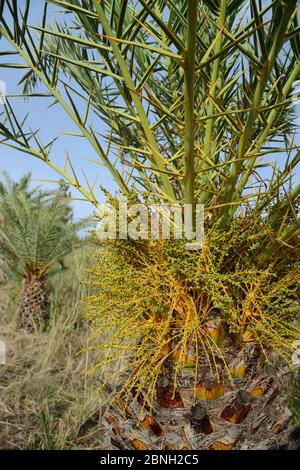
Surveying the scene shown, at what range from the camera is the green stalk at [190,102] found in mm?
578

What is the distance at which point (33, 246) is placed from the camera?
13.6ft

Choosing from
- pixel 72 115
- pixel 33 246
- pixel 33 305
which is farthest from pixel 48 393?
pixel 72 115

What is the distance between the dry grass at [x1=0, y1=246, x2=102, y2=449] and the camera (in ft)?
8.12

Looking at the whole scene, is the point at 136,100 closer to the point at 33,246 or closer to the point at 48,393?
the point at 48,393

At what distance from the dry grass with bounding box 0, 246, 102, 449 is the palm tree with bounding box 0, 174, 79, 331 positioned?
7.6 inches

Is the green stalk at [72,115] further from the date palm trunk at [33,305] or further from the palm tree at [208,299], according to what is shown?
the date palm trunk at [33,305]

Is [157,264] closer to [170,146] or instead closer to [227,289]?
[227,289]

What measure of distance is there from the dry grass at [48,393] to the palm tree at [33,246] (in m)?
0.19

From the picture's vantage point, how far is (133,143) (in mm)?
1372

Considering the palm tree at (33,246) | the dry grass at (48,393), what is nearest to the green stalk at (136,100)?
the dry grass at (48,393)

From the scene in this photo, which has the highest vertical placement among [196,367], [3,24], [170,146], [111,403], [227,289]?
[3,24]

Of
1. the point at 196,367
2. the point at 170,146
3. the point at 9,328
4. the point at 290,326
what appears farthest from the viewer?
the point at 9,328
